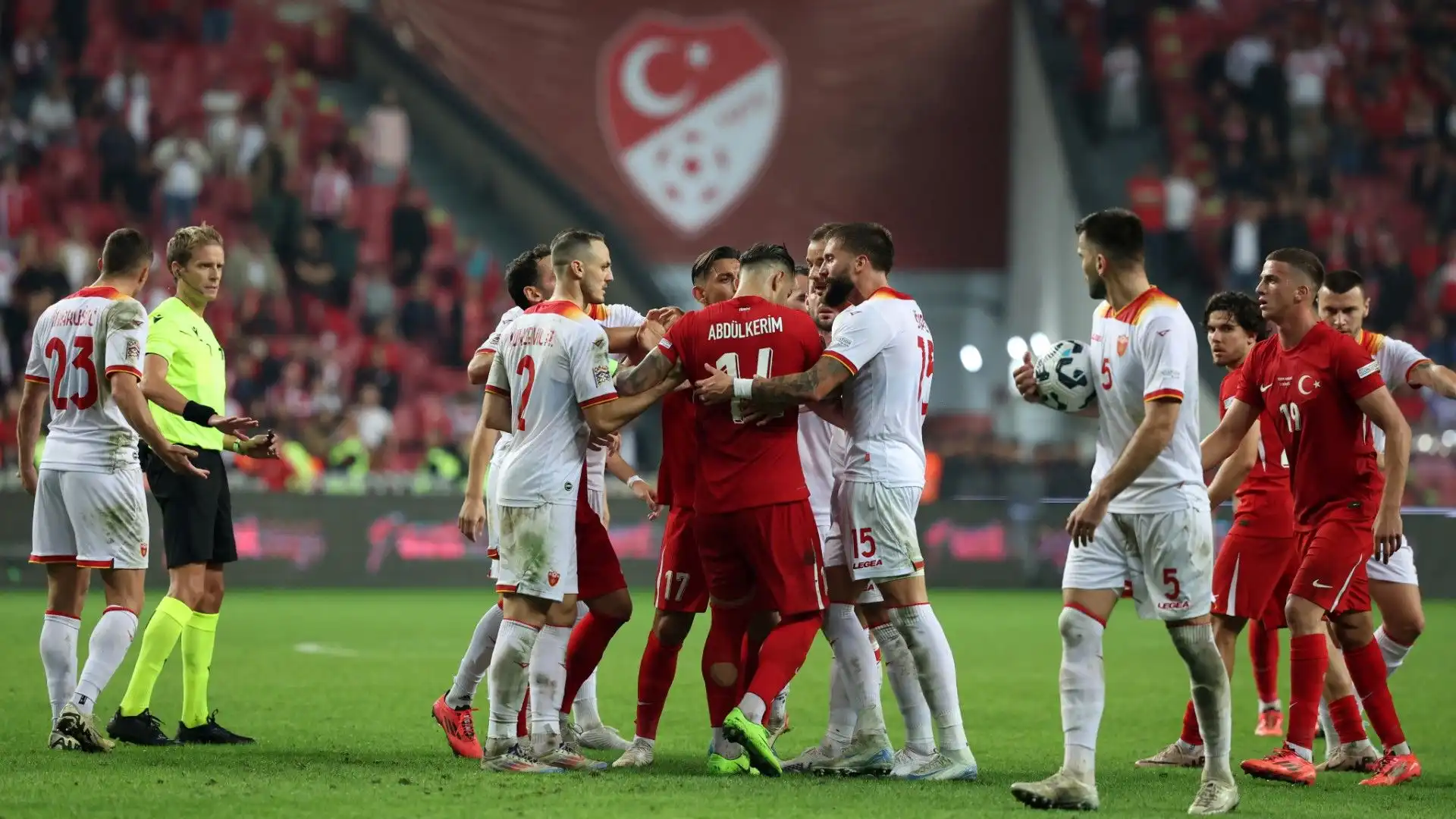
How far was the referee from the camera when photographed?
328 inches

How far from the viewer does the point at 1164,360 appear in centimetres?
643

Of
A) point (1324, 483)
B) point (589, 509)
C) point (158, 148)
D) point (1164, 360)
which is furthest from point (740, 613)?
point (158, 148)

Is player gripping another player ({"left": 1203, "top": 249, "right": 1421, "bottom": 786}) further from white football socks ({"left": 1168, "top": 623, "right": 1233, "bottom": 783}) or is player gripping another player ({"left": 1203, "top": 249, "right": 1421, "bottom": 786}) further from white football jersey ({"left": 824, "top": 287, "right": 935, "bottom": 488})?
white football jersey ({"left": 824, "top": 287, "right": 935, "bottom": 488})

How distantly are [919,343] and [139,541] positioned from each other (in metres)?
3.89

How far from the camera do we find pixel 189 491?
8523 mm

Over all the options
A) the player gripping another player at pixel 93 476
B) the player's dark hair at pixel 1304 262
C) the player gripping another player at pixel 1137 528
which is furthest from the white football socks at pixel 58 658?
the player's dark hair at pixel 1304 262

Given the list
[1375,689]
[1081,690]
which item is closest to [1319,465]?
[1375,689]

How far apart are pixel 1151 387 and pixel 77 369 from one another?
5068 mm

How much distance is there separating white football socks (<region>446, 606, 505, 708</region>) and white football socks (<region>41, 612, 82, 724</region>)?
72.3 inches

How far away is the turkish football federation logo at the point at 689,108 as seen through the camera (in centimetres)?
2688

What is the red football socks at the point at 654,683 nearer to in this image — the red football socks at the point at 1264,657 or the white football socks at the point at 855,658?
the white football socks at the point at 855,658

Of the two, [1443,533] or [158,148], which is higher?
[158,148]

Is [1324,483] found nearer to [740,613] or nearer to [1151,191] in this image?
[740,613]

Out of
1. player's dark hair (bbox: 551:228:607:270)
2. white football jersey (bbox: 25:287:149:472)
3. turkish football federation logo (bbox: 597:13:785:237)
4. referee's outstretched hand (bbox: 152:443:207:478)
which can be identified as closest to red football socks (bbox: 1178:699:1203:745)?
player's dark hair (bbox: 551:228:607:270)
